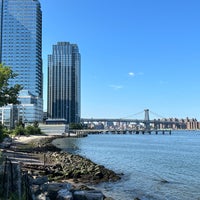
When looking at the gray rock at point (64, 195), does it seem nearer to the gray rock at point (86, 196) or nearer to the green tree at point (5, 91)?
the gray rock at point (86, 196)

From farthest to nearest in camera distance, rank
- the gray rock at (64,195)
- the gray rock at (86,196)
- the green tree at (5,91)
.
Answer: the green tree at (5,91), the gray rock at (86,196), the gray rock at (64,195)

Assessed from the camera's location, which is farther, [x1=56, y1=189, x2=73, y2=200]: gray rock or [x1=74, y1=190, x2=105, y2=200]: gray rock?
[x1=74, y1=190, x2=105, y2=200]: gray rock

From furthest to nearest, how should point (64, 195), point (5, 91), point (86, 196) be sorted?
point (5, 91)
point (86, 196)
point (64, 195)

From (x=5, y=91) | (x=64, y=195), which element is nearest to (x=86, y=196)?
(x=64, y=195)

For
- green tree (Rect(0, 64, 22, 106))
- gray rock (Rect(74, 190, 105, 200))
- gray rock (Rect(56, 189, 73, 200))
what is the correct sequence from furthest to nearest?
green tree (Rect(0, 64, 22, 106)), gray rock (Rect(74, 190, 105, 200)), gray rock (Rect(56, 189, 73, 200))

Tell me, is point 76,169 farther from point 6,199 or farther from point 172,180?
point 6,199

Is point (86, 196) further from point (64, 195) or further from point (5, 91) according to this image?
point (5, 91)

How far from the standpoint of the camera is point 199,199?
30125mm

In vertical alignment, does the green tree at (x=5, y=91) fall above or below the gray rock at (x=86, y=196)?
above

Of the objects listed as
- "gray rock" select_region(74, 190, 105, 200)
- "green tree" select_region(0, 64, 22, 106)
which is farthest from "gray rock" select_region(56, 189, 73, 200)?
"green tree" select_region(0, 64, 22, 106)

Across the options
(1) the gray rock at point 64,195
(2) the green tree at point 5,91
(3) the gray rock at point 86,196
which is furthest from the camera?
(2) the green tree at point 5,91

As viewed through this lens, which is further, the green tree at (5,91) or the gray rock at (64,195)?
the green tree at (5,91)

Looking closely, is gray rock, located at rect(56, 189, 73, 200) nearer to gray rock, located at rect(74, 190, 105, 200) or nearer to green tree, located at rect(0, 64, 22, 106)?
gray rock, located at rect(74, 190, 105, 200)

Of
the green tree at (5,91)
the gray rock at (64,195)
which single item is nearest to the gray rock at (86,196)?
the gray rock at (64,195)
